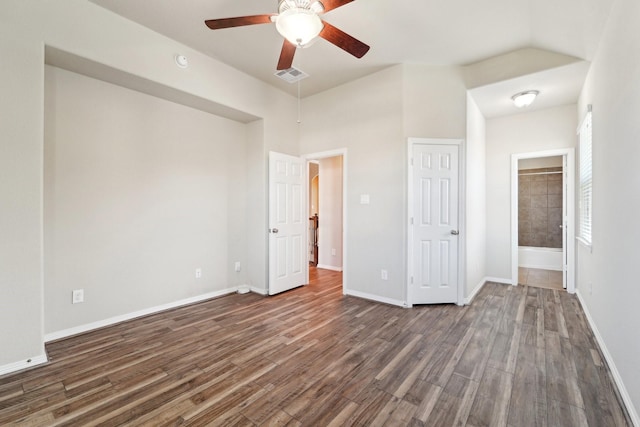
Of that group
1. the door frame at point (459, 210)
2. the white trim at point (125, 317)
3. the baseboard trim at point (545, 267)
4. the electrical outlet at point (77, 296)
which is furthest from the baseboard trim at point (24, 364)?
the baseboard trim at point (545, 267)

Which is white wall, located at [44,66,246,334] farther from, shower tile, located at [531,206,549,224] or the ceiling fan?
shower tile, located at [531,206,549,224]

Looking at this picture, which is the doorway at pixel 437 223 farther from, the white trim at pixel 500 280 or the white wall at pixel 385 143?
the white trim at pixel 500 280

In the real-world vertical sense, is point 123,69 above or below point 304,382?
above

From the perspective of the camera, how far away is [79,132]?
284cm

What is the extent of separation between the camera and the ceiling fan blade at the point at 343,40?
210 cm

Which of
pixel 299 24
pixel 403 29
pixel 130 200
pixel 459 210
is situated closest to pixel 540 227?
pixel 459 210

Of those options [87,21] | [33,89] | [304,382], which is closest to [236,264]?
[304,382]

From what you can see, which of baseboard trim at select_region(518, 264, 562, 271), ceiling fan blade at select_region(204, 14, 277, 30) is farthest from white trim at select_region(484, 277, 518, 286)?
ceiling fan blade at select_region(204, 14, 277, 30)

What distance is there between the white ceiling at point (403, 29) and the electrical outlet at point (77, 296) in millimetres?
2722

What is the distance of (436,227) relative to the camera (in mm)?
3674

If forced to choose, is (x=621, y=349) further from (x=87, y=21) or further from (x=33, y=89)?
(x=87, y=21)

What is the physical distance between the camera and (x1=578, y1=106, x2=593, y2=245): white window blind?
319cm

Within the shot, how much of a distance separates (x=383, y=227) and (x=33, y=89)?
3.68 m

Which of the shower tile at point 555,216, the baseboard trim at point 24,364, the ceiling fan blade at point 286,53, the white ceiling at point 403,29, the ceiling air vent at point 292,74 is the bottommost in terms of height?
the baseboard trim at point 24,364
